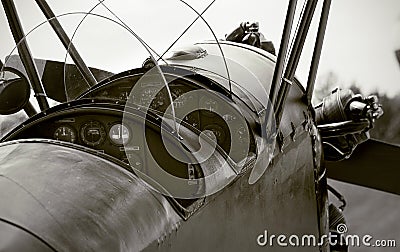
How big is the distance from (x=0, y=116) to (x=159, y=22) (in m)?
0.64

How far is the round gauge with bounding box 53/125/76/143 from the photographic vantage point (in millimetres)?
1676

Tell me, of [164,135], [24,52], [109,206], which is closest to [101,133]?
[164,135]

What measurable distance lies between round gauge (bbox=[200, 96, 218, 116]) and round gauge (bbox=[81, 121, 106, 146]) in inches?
17.6

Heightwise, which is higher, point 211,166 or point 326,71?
point 211,166

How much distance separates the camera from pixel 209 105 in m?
2.04

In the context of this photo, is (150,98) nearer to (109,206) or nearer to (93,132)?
(93,132)

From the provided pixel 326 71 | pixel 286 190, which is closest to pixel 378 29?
pixel 326 71

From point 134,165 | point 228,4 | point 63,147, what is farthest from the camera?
point 228,4

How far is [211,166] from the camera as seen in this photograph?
5.39ft

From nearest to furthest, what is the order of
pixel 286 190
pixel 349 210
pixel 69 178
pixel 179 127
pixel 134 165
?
pixel 69 178
pixel 134 165
pixel 179 127
pixel 286 190
pixel 349 210

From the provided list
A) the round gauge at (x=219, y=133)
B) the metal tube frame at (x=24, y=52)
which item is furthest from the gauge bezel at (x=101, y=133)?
the metal tube frame at (x=24, y=52)

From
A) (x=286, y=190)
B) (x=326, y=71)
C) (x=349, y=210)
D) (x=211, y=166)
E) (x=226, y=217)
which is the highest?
(x=211, y=166)

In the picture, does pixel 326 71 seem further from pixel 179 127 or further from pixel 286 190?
pixel 179 127

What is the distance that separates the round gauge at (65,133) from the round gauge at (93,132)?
0.09 ft
